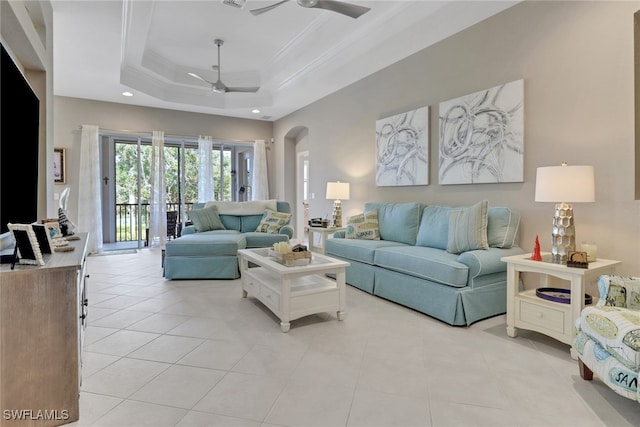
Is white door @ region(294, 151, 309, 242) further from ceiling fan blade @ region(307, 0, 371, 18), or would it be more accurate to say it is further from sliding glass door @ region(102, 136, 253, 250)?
ceiling fan blade @ region(307, 0, 371, 18)

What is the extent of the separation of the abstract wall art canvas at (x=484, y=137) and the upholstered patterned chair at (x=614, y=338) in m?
1.42

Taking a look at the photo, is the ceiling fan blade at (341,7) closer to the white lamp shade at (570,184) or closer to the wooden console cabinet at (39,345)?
the white lamp shade at (570,184)

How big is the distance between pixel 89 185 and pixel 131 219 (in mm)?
1451

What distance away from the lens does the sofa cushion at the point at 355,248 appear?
3.66 metres

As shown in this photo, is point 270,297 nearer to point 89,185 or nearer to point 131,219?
point 89,185

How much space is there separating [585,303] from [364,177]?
320 centimetres

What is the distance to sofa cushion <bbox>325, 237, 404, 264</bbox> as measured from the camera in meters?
3.66

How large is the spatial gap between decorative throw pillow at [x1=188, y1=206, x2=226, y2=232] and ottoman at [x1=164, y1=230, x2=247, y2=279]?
0.75 metres

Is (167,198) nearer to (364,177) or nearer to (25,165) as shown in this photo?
(364,177)

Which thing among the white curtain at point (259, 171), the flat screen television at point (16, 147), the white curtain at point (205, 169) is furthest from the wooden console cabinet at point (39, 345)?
the white curtain at point (259, 171)

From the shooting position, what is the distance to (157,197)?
22.1 ft

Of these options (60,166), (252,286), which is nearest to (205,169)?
(60,166)

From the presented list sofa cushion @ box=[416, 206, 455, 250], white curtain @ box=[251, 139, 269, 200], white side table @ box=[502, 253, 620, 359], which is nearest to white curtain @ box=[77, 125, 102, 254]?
white curtain @ box=[251, 139, 269, 200]

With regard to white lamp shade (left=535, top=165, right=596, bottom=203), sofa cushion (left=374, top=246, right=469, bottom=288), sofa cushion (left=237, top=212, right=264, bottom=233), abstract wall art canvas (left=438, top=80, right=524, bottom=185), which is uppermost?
abstract wall art canvas (left=438, top=80, right=524, bottom=185)
